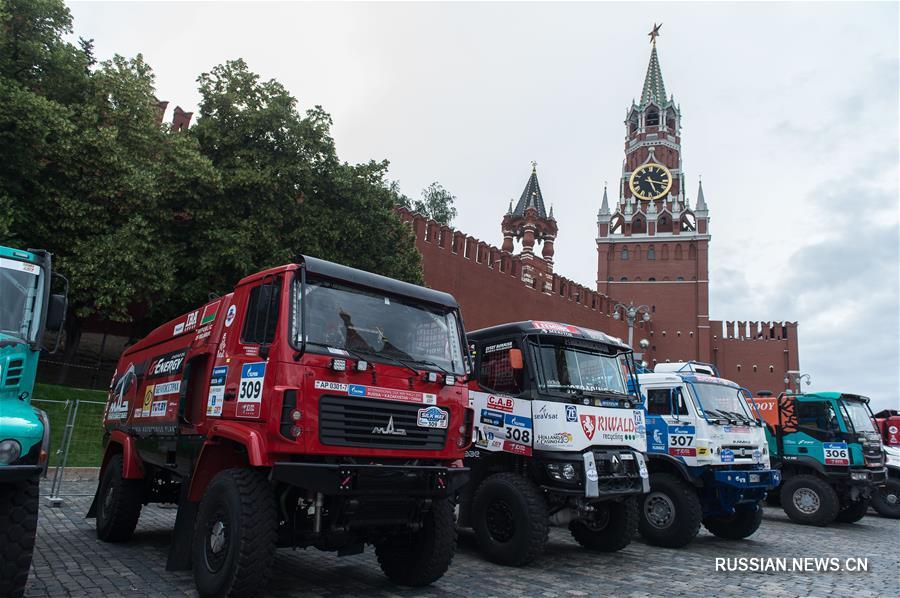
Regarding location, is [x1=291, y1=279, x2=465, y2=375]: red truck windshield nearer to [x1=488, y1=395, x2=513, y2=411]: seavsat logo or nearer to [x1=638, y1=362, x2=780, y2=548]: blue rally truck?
[x1=488, y1=395, x2=513, y2=411]: seavsat logo

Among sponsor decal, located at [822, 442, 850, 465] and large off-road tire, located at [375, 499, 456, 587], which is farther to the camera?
sponsor decal, located at [822, 442, 850, 465]

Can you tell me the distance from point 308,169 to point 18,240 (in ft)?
27.1

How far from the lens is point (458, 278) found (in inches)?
1312

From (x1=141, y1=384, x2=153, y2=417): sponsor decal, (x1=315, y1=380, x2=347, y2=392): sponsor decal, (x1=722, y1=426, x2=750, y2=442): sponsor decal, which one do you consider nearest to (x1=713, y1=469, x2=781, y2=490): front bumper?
(x1=722, y1=426, x2=750, y2=442): sponsor decal

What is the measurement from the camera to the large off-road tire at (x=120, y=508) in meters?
7.45

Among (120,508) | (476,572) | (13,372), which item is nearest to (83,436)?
(120,508)

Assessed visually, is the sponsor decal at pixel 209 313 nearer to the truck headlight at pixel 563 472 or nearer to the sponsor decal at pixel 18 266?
the sponsor decal at pixel 18 266

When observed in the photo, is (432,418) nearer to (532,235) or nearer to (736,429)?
(736,429)

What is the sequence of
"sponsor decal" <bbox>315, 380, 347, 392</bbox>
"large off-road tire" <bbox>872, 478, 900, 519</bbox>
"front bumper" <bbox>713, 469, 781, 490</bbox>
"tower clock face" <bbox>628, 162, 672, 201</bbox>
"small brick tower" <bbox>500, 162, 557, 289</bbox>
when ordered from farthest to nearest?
"tower clock face" <bbox>628, 162, 672, 201</bbox> → "small brick tower" <bbox>500, 162, 557, 289</bbox> → "large off-road tire" <bbox>872, 478, 900, 519</bbox> → "front bumper" <bbox>713, 469, 781, 490</bbox> → "sponsor decal" <bbox>315, 380, 347, 392</bbox>

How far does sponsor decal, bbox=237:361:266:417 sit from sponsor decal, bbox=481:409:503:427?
3729 mm

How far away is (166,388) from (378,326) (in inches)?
114

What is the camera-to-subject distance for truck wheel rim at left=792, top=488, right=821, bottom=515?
12609mm

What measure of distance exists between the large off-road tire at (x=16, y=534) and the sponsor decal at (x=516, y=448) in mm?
5011

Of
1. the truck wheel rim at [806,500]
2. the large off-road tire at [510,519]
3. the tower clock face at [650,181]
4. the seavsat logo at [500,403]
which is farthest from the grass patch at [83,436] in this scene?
the tower clock face at [650,181]
